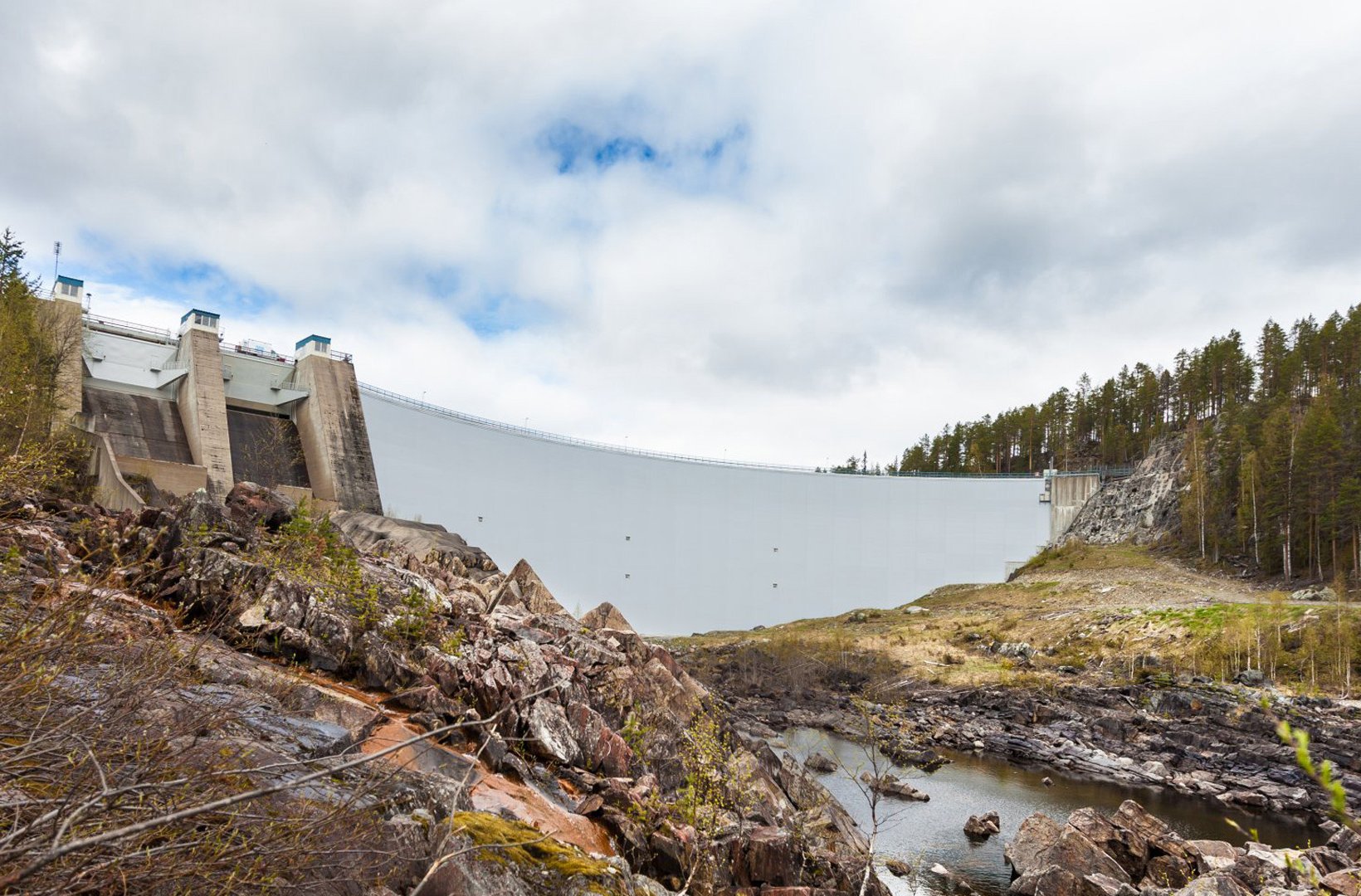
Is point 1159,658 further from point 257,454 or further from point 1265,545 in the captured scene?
point 257,454

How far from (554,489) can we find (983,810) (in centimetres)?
2622

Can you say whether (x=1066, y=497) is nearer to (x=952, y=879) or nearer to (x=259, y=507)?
(x=952, y=879)

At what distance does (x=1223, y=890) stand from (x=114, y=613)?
1203 centimetres

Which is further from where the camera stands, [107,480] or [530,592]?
[107,480]

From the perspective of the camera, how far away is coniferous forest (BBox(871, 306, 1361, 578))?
124ft

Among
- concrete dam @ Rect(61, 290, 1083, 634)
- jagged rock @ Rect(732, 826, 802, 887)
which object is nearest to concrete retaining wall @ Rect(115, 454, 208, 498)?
concrete dam @ Rect(61, 290, 1083, 634)

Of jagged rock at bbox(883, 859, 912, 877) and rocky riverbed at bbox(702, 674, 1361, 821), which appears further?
rocky riverbed at bbox(702, 674, 1361, 821)

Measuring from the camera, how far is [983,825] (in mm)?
15914

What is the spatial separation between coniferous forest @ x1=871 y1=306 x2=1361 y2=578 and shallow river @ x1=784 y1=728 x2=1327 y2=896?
23731 mm

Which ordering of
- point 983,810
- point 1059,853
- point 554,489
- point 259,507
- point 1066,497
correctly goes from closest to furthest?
1. point 1059,853
2. point 259,507
3. point 983,810
4. point 554,489
5. point 1066,497

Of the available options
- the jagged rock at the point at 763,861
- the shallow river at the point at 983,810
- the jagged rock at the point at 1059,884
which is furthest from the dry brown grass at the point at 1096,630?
the jagged rock at the point at 763,861

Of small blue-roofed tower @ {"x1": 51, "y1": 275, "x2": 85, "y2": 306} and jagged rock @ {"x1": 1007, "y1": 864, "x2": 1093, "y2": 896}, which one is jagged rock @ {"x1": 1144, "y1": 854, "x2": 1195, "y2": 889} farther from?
small blue-roofed tower @ {"x1": 51, "y1": 275, "x2": 85, "y2": 306}

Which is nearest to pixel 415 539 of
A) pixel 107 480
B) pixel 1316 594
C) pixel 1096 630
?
pixel 107 480

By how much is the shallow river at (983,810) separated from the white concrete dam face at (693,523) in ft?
64.8
